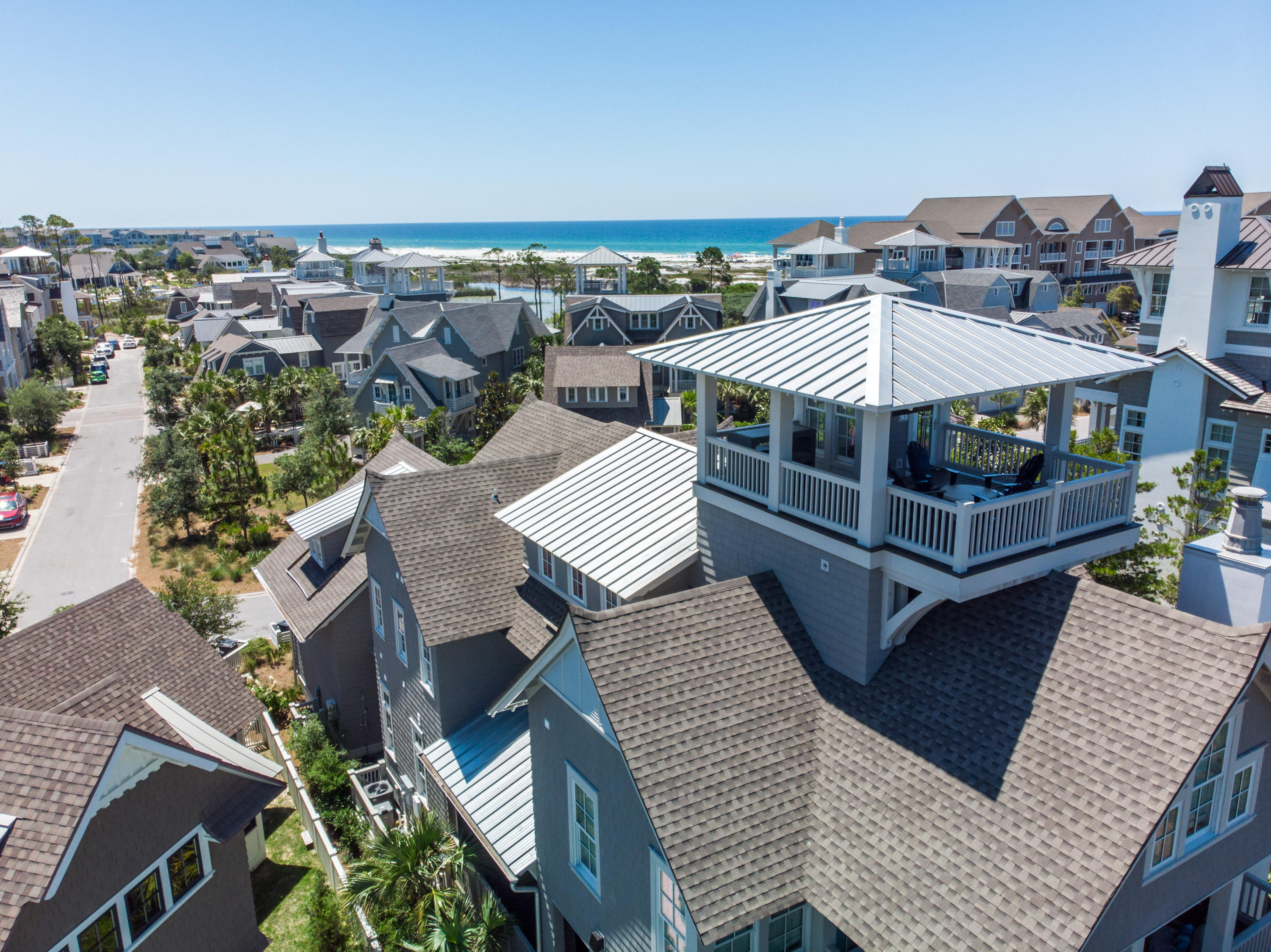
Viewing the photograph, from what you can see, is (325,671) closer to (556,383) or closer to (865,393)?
(865,393)

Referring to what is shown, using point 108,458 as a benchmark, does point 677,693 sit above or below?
above

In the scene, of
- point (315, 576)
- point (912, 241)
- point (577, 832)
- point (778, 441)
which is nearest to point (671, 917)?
point (577, 832)

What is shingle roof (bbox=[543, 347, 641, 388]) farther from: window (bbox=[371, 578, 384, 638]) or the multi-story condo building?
the multi-story condo building

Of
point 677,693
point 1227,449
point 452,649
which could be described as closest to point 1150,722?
point 677,693

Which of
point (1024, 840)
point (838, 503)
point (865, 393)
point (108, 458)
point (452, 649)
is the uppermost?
point (865, 393)

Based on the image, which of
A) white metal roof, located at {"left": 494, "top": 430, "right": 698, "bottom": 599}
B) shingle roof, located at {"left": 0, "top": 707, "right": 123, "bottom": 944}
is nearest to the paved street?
shingle roof, located at {"left": 0, "top": 707, "right": 123, "bottom": 944}

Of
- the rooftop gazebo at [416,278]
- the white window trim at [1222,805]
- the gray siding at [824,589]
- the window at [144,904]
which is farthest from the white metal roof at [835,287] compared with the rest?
the window at [144,904]

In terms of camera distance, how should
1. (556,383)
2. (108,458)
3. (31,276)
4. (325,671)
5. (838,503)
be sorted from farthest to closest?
1. (31,276)
2. (108,458)
3. (556,383)
4. (325,671)
5. (838,503)

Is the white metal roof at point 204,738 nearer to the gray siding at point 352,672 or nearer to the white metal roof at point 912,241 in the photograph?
the gray siding at point 352,672
